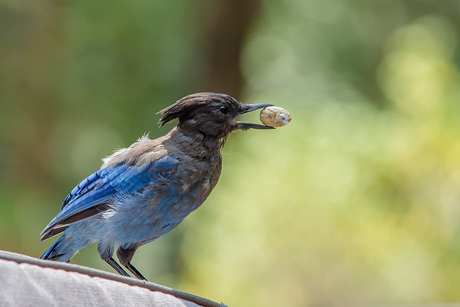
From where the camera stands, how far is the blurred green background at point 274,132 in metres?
4.93

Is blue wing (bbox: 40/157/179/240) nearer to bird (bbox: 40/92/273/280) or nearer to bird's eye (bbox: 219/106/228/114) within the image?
bird (bbox: 40/92/273/280)

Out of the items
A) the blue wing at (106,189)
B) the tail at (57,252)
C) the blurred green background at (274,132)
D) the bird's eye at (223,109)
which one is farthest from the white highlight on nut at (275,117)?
the blurred green background at (274,132)

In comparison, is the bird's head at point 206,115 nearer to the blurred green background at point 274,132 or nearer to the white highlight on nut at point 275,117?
the white highlight on nut at point 275,117

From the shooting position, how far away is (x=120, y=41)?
793cm

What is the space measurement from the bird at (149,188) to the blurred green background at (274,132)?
2.46 meters

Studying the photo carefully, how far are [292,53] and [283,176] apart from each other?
360 cm

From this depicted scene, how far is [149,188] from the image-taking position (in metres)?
2.42

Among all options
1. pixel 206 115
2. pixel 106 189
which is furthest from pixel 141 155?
pixel 206 115

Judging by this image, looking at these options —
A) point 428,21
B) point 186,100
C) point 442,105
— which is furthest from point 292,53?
point 186,100

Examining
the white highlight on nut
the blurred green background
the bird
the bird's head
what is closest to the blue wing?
the bird

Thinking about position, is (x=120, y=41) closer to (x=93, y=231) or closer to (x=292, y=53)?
(x=292, y=53)

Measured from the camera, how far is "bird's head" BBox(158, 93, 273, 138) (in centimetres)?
266

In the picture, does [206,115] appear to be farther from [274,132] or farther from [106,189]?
[274,132]

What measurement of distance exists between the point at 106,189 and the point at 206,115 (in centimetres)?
62
